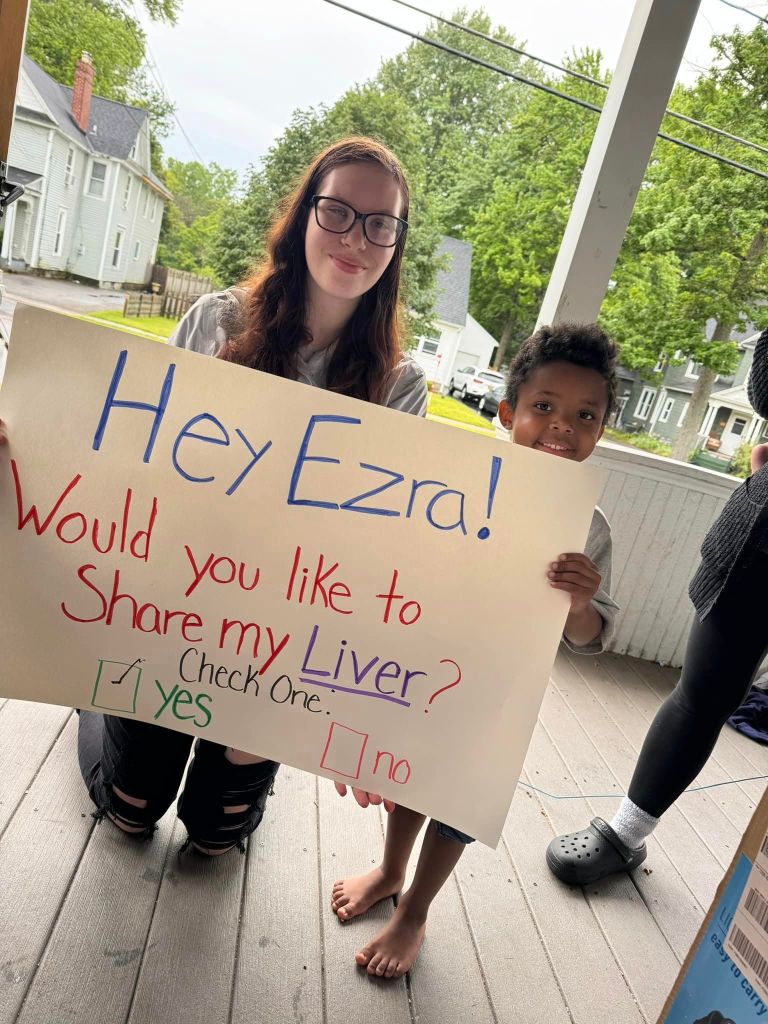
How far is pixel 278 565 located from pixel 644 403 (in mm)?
2678

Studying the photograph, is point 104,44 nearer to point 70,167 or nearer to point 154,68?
point 154,68

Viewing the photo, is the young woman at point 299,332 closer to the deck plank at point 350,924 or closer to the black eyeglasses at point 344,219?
the black eyeglasses at point 344,219

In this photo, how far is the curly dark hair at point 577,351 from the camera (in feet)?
3.05

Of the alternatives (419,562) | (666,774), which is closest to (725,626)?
(666,774)

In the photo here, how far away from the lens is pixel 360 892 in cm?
119

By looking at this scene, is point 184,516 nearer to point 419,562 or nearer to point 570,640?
point 419,562

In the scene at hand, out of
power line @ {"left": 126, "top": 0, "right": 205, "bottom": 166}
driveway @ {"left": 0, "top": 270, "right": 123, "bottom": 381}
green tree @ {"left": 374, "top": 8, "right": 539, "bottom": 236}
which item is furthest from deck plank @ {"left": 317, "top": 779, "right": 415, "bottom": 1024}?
green tree @ {"left": 374, "top": 8, "right": 539, "bottom": 236}

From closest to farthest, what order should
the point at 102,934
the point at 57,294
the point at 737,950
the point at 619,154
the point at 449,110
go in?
the point at 737,950 < the point at 102,934 < the point at 619,154 < the point at 57,294 < the point at 449,110

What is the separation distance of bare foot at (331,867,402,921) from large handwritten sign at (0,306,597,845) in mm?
448

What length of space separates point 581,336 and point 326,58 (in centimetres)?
300

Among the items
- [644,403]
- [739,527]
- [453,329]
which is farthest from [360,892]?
[453,329]

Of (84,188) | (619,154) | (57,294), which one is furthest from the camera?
(84,188)

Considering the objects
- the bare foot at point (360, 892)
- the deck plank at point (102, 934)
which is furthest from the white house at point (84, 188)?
the bare foot at point (360, 892)

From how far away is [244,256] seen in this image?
10.8 feet
